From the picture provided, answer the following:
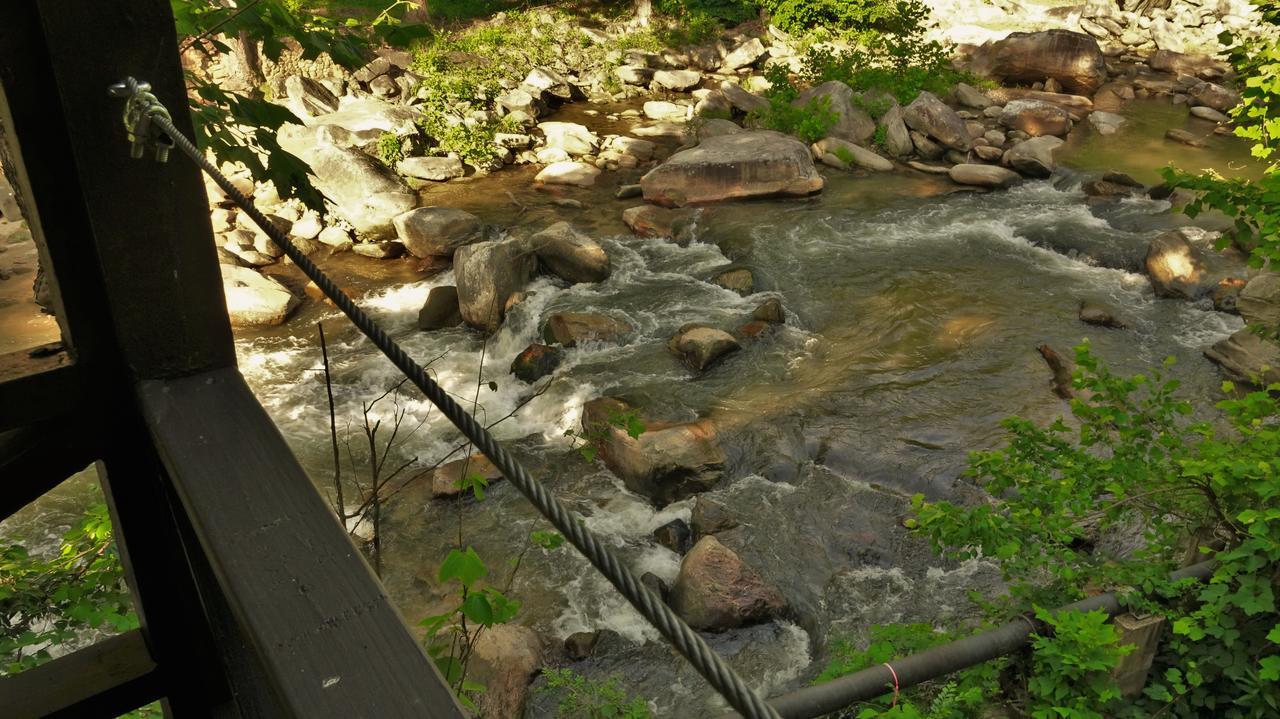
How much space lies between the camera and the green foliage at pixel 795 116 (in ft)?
46.1

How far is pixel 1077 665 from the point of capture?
125 inches

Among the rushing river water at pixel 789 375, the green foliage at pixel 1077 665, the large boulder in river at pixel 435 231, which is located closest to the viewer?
the green foliage at pixel 1077 665

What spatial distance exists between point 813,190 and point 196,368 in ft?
37.8

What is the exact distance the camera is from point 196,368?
5.56 ft

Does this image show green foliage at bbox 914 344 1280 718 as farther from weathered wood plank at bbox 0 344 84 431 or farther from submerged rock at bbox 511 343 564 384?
submerged rock at bbox 511 343 564 384

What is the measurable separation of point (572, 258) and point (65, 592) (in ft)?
25.0

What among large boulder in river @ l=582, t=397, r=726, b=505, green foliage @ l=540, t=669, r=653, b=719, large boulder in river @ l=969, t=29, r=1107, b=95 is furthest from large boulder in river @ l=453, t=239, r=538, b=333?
large boulder in river @ l=969, t=29, r=1107, b=95

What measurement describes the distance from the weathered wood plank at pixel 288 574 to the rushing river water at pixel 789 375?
3.07 meters

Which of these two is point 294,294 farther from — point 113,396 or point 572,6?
point 572,6

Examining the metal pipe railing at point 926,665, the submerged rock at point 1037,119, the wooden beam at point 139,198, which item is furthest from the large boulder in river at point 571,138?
the wooden beam at point 139,198

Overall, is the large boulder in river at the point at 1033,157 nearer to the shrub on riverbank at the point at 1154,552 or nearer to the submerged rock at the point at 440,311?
the submerged rock at the point at 440,311

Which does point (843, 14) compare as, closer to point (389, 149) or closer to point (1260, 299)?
point (389, 149)

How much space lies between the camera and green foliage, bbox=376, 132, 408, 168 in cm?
1322

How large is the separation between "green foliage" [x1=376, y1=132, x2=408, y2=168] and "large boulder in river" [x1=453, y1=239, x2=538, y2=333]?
400 cm
